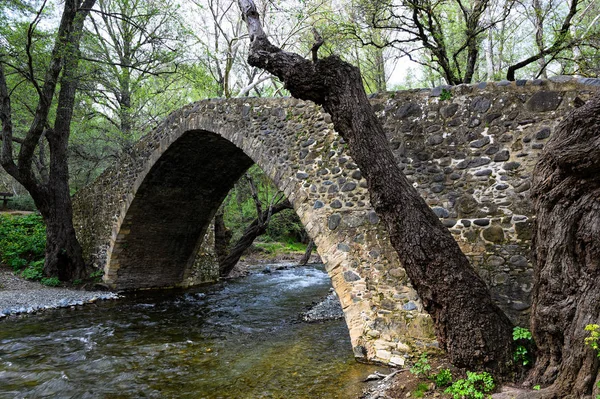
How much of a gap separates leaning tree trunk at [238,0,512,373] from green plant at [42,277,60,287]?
8.32 metres

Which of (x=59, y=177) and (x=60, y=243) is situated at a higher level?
(x=59, y=177)

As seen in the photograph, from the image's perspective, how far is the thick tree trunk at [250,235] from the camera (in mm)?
11508

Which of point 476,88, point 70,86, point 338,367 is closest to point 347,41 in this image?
point 476,88

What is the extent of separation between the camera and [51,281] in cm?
930

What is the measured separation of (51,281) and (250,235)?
16.6 ft

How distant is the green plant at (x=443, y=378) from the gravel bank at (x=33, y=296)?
7.31 m

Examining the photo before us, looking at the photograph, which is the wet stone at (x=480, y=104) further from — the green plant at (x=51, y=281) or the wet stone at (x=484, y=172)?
the green plant at (x=51, y=281)

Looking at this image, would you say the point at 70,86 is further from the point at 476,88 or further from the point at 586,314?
the point at 586,314

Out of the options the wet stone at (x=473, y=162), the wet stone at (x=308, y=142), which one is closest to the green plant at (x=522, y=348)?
the wet stone at (x=473, y=162)

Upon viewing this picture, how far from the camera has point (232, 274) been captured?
41.1ft

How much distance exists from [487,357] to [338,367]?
1692 mm

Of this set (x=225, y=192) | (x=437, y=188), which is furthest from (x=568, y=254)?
(x=225, y=192)

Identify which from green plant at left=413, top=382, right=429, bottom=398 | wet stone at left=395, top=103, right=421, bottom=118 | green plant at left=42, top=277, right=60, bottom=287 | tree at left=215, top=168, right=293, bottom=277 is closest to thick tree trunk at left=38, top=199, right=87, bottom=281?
green plant at left=42, top=277, right=60, bottom=287

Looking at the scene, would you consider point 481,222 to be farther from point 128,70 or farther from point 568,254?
point 128,70
